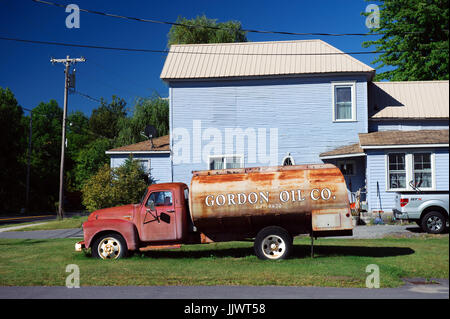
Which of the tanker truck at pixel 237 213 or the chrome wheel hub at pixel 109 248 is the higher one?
the tanker truck at pixel 237 213

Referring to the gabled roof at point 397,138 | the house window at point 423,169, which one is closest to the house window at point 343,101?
the gabled roof at point 397,138

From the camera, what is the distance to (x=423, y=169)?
2081 cm

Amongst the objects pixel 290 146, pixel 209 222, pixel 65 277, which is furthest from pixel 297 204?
pixel 290 146

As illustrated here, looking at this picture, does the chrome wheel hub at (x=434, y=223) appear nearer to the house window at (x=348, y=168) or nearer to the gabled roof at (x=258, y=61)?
the house window at (x=348, y=168)

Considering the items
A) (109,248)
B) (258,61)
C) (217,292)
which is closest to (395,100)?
(258,61)

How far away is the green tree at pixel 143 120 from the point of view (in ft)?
129

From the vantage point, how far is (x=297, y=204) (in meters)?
11.8

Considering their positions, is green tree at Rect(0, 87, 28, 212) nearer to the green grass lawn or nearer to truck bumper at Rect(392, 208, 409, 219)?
the green grass lawn

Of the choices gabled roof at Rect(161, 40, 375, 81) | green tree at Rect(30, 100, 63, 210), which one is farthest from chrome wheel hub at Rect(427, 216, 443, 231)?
green tree at Rect(30, 100, 63, 210)

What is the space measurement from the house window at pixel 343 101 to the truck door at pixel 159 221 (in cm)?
1498

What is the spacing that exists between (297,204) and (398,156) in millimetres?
11559

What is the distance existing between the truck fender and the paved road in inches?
129
